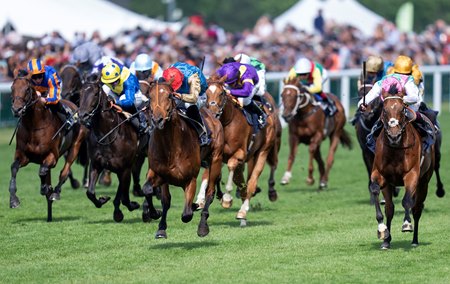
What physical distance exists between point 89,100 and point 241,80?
197 centimetres

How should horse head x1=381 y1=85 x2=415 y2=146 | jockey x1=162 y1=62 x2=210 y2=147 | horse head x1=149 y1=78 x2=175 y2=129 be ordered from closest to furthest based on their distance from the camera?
1. horse head x1=149 y1=78 x2=175 y2=129
2. horse head x1=381 y1=85 x2=415 y2=146
3. jockey x1=162 y1=62 x2=210 y2=147

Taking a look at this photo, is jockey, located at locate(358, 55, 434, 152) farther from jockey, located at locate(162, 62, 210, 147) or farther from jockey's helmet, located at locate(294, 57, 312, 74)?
jockey's helmet, located at locate(294, 57, 312, 74)

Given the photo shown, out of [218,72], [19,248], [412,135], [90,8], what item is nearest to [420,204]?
[412,135]

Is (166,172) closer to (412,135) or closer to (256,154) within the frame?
(412,135)

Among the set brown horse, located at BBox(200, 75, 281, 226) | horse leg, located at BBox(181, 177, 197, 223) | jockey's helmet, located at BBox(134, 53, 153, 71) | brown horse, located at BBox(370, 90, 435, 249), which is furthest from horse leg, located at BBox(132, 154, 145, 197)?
brown horse, located at BBox(370, 90, 435, 249)

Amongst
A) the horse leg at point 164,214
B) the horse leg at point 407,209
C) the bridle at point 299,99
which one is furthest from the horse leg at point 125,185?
the bridle at point 299,99

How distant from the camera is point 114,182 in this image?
19469mm

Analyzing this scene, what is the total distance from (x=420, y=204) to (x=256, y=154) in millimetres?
3374

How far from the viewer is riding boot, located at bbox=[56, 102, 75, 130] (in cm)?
1464

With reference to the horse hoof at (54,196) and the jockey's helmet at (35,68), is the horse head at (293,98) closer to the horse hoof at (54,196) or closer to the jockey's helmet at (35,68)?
the horse hoof at (54,196)

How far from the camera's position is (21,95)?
13.8 metres

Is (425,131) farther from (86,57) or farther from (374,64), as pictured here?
(86,57)

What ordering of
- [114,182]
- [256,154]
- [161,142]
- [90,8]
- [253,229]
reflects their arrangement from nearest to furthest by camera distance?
[161,142], [253,229], [256,154], [114,182], [90,8]

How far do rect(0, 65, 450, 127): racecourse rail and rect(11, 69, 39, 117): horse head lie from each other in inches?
370
